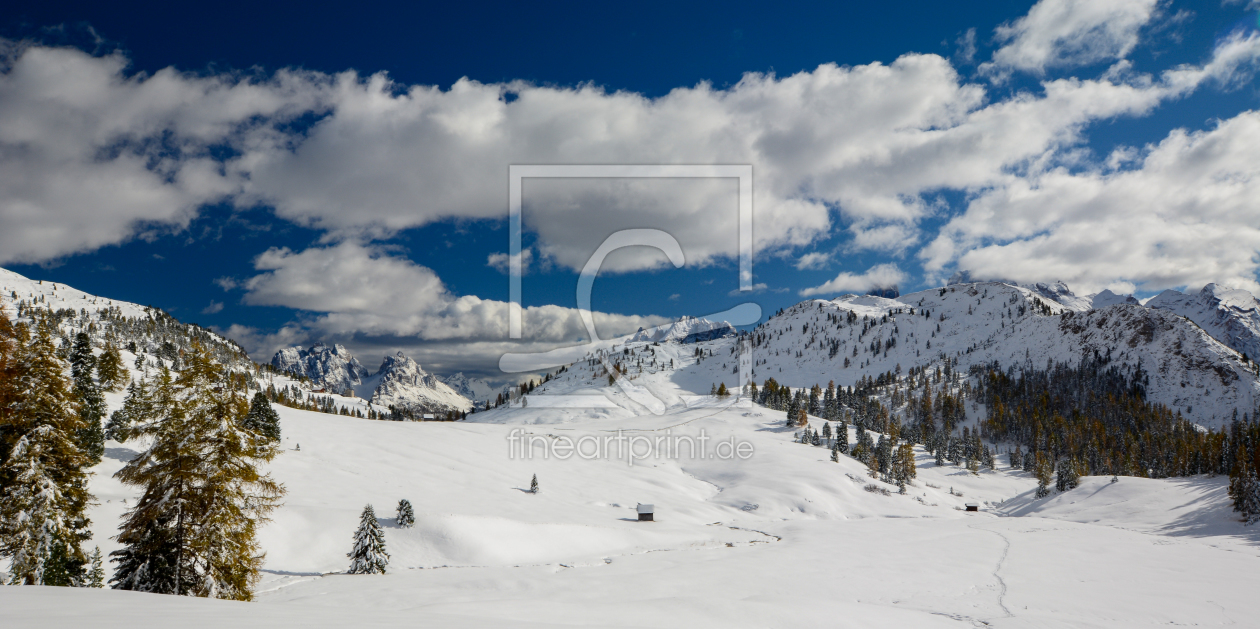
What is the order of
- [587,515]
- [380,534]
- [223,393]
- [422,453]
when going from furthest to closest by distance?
1. [422,453]
2. [587,515]
3. [380,534]
4. [223,393]

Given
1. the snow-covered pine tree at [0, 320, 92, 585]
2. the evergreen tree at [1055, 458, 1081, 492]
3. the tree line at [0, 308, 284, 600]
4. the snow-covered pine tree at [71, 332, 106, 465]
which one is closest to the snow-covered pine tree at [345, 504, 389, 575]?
the tree line at [0, 308, 284, 600]

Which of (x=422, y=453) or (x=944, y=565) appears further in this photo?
(x=422, y=453)

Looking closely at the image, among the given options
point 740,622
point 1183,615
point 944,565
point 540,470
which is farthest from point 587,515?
point 1183,615

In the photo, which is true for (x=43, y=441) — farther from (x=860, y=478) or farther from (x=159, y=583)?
(x=860, y=478)

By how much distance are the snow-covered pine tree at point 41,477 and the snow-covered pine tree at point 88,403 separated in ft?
44.7

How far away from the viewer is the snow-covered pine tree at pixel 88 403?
41.9 m

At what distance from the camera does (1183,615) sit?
21.5m

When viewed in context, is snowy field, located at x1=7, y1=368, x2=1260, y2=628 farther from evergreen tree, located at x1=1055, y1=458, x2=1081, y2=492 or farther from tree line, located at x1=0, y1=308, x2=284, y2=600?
tree line, located at x1=0, y1=308, x2=284, y2=600

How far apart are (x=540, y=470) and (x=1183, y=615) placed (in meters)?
61.1

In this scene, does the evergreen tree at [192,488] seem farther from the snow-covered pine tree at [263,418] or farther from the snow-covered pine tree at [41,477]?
the snow-covered pine tree at [263,418]

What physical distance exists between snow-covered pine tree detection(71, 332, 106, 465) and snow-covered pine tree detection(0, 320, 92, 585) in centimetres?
1363

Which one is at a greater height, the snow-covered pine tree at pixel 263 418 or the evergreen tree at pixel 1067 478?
the snow-covered pine tree at pixel 263 418

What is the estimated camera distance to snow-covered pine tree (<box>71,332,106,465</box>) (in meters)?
41.9

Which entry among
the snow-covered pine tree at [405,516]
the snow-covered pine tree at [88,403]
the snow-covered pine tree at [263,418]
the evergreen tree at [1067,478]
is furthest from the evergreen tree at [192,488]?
the evergreen tree at [1067,478]
